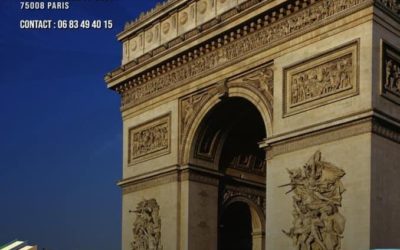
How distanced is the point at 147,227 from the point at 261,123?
165 inches

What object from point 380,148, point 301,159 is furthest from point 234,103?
point 380,148

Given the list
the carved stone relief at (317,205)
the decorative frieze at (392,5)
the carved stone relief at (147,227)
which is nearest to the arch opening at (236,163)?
the carved stone relief at (147,227)

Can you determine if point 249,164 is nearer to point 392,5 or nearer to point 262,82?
point 262,82

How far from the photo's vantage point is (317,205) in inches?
680

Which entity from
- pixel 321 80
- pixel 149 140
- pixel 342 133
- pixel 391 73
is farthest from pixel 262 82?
pixel 149 140

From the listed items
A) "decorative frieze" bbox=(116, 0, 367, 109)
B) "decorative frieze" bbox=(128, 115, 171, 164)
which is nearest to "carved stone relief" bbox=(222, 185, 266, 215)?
"decorative frieze" bbox=(128, 115, 171, 164)

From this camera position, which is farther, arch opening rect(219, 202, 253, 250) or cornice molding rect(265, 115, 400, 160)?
arch opening rect(219, 202, 253, 250)

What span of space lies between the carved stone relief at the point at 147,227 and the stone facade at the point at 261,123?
0.12ft

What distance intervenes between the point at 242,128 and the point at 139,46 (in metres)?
4.03

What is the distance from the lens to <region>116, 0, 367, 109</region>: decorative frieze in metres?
18.2

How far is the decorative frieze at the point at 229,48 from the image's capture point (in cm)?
1822

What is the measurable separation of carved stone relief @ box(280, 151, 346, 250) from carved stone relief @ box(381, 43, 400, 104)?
6.33ft

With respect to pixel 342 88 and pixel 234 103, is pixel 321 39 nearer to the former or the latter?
pixel 342 88

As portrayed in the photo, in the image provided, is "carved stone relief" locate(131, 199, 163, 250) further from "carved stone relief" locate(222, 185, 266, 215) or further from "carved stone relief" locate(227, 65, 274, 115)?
"carved stone relief" locate(227, 65, 274, 115)
